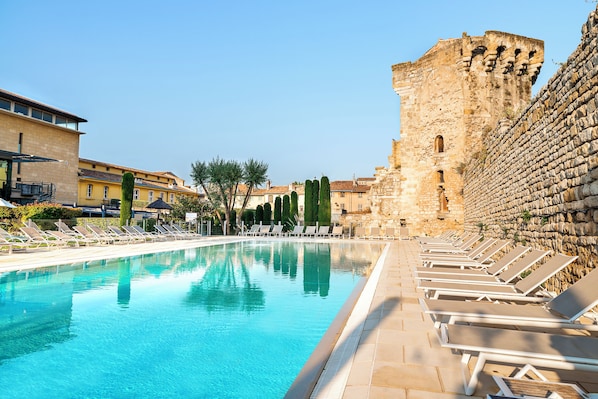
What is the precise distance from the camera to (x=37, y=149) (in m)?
25.4

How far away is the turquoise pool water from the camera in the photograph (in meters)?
3.08

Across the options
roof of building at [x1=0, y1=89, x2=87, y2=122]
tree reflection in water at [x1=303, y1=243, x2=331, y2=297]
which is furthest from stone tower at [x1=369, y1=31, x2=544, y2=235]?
roof of building at [x1=0, y1=89, x2=87, y2=122]

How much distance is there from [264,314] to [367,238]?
17006mm

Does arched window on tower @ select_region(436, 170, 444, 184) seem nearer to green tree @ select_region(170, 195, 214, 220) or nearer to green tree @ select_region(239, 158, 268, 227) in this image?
green tree @ select_region(239, 158, 268, 227)

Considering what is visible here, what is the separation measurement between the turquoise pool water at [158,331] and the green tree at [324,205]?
17533mm

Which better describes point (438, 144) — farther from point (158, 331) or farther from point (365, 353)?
point (365, 353)

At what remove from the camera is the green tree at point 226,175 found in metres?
26.5

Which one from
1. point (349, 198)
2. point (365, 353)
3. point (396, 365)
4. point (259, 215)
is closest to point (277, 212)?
point (259, 215)

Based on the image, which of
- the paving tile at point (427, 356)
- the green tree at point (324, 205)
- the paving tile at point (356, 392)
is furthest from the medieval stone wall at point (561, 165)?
the green tree at point (324, 205)

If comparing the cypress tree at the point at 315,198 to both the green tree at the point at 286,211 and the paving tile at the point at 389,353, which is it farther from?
the paving tile at the point at 389,353

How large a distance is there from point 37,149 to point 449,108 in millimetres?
26651

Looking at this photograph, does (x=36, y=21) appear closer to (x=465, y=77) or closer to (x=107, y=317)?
(x=107, y=317)

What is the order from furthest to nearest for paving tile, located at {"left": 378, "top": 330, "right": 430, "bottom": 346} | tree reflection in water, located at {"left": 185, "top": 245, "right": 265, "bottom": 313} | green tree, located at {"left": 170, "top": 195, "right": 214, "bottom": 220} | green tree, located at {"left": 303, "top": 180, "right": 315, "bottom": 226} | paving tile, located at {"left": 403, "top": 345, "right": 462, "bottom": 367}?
1. green tree, located at {"left": 303, "top": 180, "right": 315, "bottom": 226}
2. green tree, located at {"left": 170, "top": 195, "right": 214, "bottom": 220}
3. tree reflection in water, located at {"left": 185, "top": 245, "right": 265, "bottom": 313}
4. paving tile, located at {"left": 378, "top": 330, "right": 430, "bottom": 346}
5. paving tile, located at {"left": 403, "top": 345, "right": 462, "bottom": 367}

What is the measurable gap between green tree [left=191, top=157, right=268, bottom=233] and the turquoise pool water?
59.2 ft
